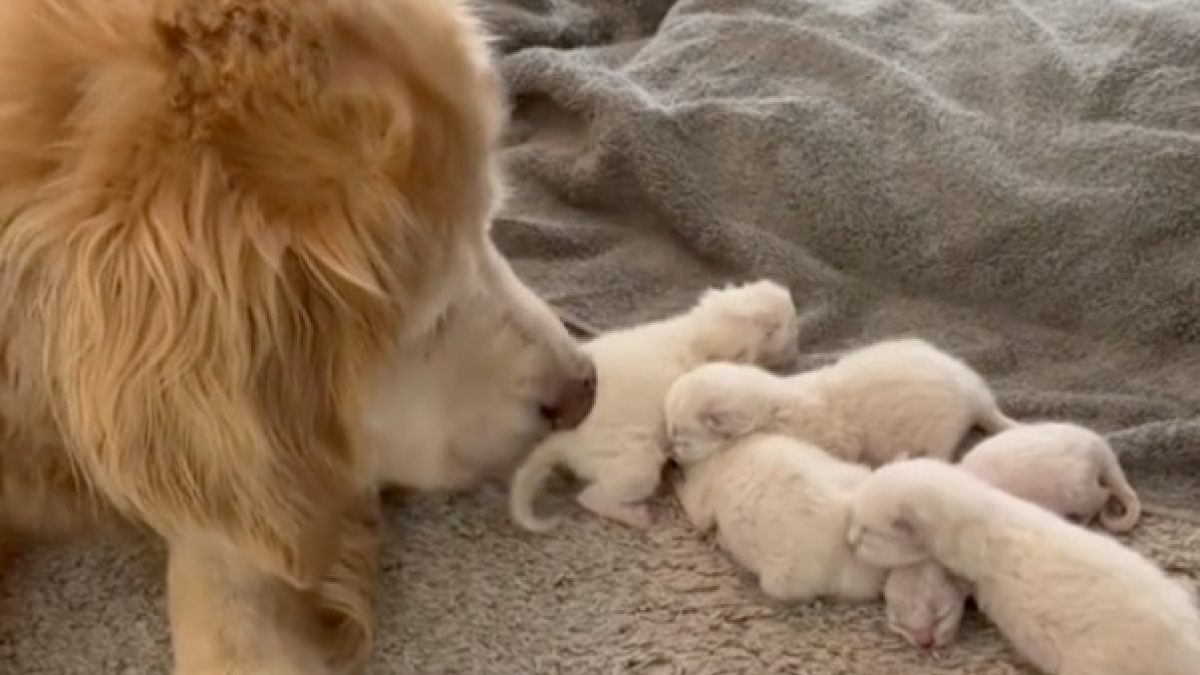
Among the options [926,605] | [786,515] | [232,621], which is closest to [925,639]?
[926,605]

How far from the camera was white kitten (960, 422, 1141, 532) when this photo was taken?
1431 millimetres

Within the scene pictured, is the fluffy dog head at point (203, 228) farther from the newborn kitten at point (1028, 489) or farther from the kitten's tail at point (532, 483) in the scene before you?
the newborn kitten at point (1028, 489)

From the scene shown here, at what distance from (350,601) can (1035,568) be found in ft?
1.69

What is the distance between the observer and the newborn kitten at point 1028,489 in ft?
4.50

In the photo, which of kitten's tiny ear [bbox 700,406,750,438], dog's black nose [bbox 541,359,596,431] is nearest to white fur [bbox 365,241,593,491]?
dog's black nose [bbox 541,359,596,431]

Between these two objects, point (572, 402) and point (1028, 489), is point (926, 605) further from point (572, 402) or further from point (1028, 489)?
point (572, 402)

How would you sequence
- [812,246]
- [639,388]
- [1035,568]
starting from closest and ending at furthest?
[1035,568]
[639,388]
[812,246]

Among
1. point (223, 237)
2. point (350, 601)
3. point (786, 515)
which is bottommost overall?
point (350, 601)

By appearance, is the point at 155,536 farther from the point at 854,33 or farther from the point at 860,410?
the point at 854,33

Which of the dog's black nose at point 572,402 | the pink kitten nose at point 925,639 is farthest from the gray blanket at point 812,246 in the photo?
the dog's black nose at point 572,402

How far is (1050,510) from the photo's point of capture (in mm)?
1431

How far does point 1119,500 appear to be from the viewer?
1.47m

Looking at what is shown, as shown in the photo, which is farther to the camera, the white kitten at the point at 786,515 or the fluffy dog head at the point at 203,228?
the white kitten at the point at 786,515

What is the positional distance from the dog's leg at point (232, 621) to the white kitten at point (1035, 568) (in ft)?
1.39
